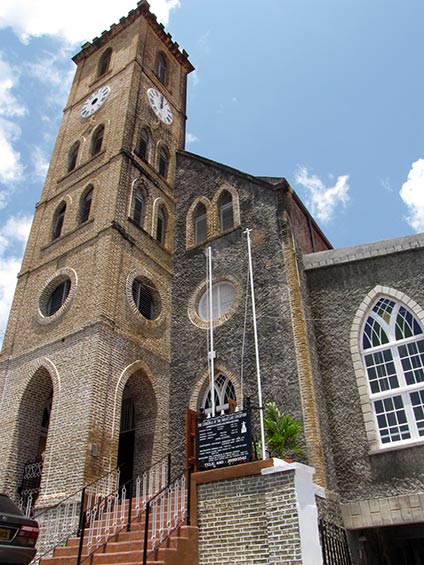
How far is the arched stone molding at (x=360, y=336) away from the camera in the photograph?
12.3 m

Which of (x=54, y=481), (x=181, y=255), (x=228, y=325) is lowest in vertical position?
(x=54, y=481)

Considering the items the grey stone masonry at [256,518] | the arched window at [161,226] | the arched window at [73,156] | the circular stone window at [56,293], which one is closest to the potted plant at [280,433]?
the grey stone masonry at [256,518]

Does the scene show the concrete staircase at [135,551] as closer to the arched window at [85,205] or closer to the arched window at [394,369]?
the arched window at [394,369]

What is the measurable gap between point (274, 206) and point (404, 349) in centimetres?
618

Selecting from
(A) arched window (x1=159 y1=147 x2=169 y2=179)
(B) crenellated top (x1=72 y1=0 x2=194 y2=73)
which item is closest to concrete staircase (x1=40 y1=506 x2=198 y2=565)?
(A) arched window (x1=159 y1=147 x2=169 y2=179)

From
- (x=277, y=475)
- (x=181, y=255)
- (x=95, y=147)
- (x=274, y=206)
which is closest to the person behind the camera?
(x=277, y=475)

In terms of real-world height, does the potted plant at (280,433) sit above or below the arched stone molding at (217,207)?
below

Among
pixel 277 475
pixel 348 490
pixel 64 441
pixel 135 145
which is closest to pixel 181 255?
pixel 135 145

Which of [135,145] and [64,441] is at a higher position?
[135,145]

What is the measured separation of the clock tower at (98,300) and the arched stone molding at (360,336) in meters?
5.79

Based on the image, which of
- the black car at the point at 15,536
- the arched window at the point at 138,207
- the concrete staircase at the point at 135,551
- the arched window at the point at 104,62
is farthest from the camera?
the arched window at the point at 104,62

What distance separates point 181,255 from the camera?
18.5 metres

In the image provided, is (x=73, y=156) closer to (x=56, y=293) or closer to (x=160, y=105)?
(x=160, y=105)

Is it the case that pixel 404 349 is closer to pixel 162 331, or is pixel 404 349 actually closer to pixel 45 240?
pixel 162 331
